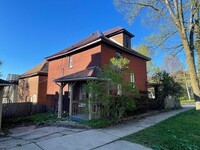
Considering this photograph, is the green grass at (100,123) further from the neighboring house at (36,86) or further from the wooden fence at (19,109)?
the neighboring house at (36,86)

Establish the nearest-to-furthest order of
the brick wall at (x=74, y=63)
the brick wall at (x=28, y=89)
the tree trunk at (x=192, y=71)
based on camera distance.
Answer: the tree trunk at (x=192, y=71)
the brick wall at (x=74, y=63)
the brick wall at (x=28, y=89)

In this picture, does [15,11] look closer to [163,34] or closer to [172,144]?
[163,34]

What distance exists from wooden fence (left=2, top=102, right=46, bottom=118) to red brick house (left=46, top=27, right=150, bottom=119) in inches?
92.1

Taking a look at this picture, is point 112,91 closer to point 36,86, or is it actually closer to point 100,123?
point 100,123

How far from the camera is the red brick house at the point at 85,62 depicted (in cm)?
1303

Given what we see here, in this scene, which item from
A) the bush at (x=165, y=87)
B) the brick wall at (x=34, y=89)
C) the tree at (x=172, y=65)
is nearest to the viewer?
the bush at (x=165, y=87)

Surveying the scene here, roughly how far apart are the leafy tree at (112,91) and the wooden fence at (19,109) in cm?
835

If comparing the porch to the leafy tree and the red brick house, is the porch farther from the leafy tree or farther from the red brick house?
the leafy tree

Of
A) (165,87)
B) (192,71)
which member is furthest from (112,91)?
(165,87)

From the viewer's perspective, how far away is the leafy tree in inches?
372

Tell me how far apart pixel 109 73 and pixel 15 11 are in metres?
11.5

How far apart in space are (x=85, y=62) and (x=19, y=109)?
756 cm

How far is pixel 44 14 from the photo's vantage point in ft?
56.6

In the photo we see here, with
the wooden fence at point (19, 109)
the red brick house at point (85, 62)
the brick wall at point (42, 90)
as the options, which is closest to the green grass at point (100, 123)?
the red brick house at point (85, 62)
